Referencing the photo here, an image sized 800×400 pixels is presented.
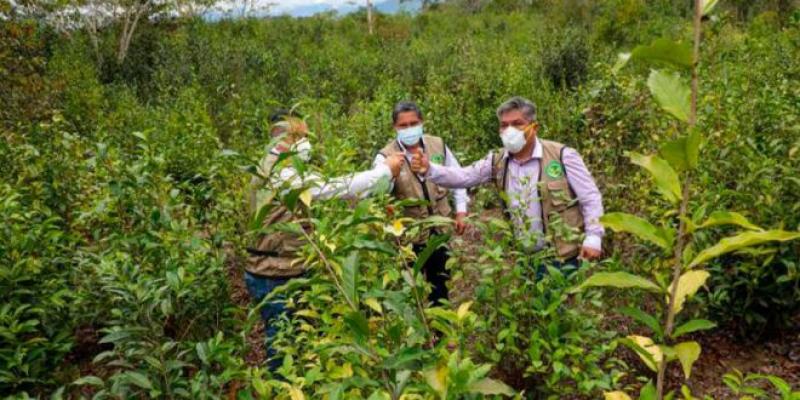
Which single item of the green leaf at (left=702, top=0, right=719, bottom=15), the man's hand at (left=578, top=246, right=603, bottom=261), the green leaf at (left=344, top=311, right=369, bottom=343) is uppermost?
the green leaf at (left=702, top=0, right=719, bottom=15)

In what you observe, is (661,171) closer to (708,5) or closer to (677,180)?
(677,180)

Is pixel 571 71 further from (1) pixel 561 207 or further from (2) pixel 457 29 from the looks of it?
(2) pixel 457 29

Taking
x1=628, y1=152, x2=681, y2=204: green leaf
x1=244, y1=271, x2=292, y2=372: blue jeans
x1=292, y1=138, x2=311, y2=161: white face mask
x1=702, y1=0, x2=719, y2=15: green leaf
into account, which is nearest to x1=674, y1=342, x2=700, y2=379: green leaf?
x1=628, y1=152, x2=681, y2=204: green leaf

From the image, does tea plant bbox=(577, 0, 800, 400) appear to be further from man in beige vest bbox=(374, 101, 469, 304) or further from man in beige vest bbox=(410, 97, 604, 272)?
man in beige vest bbox=(374, 101, 469, 304)

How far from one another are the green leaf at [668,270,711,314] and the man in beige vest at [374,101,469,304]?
234 cm

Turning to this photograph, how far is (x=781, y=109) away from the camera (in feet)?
11.3

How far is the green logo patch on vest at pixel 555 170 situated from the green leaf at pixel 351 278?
79.9 inches

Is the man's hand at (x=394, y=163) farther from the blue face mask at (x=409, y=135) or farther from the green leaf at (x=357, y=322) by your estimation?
the green leaf at (x=357, y=322)

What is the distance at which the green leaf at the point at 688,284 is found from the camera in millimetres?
892

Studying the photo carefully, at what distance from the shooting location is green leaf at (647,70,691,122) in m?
0.80

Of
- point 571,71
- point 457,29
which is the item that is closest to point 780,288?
point 571,71

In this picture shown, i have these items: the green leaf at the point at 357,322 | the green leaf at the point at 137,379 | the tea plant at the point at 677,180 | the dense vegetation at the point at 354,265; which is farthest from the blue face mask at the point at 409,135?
the tea plant at the point at 677,180

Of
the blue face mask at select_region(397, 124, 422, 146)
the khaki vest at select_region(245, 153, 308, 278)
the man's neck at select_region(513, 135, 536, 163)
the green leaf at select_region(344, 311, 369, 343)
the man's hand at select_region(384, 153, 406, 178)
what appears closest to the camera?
the green leaf at select_region(344, 311, 369, 343)

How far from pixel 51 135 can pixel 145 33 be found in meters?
14.7
